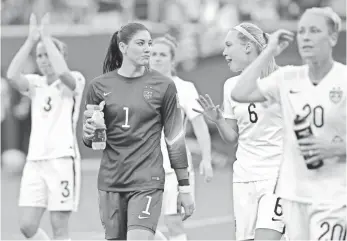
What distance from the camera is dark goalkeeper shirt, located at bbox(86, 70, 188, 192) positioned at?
7.61 m

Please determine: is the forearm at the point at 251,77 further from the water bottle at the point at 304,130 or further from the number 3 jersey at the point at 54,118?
the number 3 jersey at the point at 54,118

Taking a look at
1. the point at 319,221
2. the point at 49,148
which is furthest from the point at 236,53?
the point at 49,148

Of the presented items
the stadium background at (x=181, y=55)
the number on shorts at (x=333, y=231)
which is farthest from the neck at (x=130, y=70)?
the stadium background at (x=181, y=55)

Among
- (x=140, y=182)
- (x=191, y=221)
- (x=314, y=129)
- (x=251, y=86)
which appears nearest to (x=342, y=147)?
(x=314, y=129)

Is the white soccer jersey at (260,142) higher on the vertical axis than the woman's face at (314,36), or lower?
lower

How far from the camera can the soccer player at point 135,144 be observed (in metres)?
7.59

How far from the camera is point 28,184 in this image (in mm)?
10594

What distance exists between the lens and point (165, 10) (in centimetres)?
2300

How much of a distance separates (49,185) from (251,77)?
4.76 metres

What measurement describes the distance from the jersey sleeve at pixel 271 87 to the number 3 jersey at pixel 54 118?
4.51 metres

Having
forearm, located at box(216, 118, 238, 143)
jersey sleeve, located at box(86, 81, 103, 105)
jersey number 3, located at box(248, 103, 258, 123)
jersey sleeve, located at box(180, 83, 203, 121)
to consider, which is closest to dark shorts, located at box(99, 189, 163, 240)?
jersey sleeve, located at box(86, 81, 103, 105)

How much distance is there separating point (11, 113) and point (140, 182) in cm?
1482

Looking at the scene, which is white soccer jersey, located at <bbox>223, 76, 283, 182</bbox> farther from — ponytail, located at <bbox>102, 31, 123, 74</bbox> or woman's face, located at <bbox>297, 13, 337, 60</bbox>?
woman's face, located at <bbox>297, 13, 337, 60</bbox>

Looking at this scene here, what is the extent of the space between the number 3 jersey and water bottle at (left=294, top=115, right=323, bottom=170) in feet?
15.5
